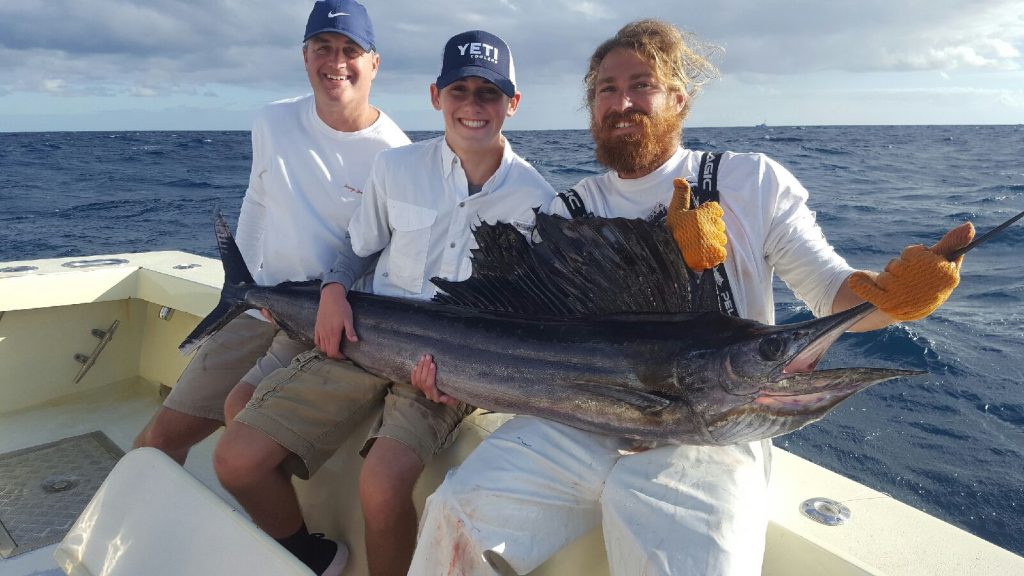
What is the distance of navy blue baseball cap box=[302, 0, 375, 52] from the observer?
253 cm

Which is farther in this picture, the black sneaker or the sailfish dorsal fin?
the black sneaker

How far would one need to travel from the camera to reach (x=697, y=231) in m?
1.69

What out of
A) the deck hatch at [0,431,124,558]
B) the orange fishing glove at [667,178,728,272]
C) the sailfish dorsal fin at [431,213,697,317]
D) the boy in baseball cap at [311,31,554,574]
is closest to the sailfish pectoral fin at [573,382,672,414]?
the sailfish dorsal fin at [431,213,697,317]

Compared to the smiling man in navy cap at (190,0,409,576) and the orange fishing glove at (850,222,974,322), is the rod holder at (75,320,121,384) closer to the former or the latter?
the smiling man in navy cap at (190,0,409,576)

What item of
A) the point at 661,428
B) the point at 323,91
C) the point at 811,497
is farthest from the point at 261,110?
the point at 811,497

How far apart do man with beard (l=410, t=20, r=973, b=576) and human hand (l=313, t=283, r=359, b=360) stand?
1.03 feet

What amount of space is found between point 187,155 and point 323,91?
103 ft

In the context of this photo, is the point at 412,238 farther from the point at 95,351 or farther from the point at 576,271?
the point at 95,351

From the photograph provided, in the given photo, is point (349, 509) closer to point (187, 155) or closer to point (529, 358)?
point (529, 358)

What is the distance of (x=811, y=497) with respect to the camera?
1.67 meters

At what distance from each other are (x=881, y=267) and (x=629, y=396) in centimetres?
686

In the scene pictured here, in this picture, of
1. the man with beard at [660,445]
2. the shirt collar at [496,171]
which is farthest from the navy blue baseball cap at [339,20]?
the man with beard at [660,445]

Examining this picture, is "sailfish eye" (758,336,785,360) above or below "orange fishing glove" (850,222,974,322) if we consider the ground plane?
below

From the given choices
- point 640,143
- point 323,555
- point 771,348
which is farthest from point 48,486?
point 771,348
